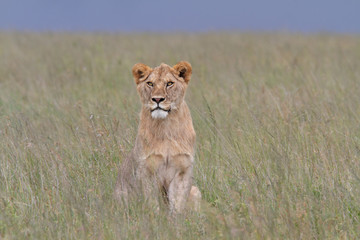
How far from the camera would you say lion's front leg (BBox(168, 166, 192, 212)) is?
15.5 feet

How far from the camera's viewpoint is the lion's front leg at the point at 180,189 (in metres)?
4.74

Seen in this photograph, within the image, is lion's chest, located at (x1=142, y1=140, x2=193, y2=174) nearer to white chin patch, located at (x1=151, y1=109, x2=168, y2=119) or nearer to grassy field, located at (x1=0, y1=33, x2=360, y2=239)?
white chin patch, located at (x1=151, y1=109, x2=168, y2=119)

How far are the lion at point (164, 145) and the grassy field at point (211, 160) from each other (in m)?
0.22

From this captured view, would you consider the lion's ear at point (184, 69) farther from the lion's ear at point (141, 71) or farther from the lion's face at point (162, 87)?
the lion's ear at point (141, 71)

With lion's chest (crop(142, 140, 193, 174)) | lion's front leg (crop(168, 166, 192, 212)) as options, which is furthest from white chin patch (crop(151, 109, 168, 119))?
lion's front leg (crop(168, 166, 192, 212))

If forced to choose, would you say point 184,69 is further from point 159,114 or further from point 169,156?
point 169,156

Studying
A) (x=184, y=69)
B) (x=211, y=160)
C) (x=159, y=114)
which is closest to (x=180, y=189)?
(x=159, y=114)

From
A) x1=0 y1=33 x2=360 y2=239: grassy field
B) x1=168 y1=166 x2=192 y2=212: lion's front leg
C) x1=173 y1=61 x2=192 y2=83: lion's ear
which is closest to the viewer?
x1=0 y1=33 x2=360 y2=239: grassy field

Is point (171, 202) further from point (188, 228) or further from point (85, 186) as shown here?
point (85, 186)

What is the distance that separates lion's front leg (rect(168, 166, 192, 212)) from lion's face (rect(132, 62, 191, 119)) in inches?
18.4

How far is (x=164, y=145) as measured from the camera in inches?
190

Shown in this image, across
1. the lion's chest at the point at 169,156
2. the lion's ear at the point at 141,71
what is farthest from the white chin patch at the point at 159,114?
the lion's ear at the point at 141,71

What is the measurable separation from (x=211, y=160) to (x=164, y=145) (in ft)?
4.23

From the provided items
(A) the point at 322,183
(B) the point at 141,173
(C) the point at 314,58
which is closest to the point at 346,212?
(A) the point at 322,183
